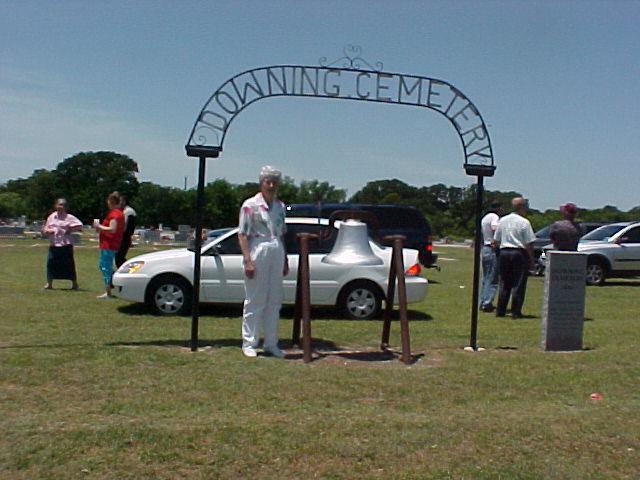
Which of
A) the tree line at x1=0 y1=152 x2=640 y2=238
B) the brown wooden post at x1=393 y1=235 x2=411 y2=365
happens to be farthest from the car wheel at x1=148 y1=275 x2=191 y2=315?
the tree line at x1=0 y1=152 x2=640 y2=238

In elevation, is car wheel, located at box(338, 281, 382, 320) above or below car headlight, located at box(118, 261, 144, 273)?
below

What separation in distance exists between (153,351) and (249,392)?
1763 mm

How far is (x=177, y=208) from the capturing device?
68625mm

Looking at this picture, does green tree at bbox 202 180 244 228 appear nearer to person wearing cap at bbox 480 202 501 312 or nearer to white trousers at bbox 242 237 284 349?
person wearing cap at bbox 480 202 501 312

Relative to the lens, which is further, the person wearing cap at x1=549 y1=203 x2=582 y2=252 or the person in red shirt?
the person in red shirt

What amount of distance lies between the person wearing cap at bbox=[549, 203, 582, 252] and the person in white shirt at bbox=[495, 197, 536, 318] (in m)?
0.68

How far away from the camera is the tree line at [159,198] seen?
47938 millimetres

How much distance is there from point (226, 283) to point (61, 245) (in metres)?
4.45

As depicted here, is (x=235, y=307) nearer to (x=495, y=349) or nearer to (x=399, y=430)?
(x=495, y=349)

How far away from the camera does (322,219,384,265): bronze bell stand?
27.1 feet

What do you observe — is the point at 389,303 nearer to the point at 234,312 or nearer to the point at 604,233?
the point at 234,312

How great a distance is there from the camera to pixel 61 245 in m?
14.2

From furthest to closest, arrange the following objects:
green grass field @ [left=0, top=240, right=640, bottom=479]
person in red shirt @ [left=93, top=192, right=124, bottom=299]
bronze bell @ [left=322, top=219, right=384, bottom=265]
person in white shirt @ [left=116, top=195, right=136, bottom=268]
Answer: person in white shirt @ [left=116, top=195, right=136, bottom=268] → person in red shirt @ [left=93, top=192, right=124, bottom=299] → bronze bell @ [left=322, top=219, right=384, bottom=265] → green grass field @ [left=0, top=240, right=640, bottom=479]

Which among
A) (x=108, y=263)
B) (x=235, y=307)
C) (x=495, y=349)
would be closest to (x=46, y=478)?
(x=495, y=349)
